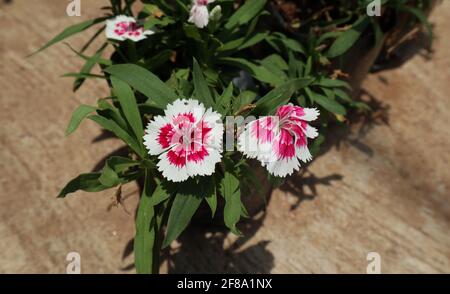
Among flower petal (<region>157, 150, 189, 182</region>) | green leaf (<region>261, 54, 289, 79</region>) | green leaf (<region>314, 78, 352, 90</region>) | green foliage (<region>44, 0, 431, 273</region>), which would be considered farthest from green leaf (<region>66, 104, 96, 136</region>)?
green leaf (<region>314, 78, 352, 90</region>)

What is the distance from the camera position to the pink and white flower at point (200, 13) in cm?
149

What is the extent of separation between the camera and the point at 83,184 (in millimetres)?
1397

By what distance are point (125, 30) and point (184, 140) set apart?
607mm

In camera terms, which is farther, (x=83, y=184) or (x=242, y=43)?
(x=242, y=43)

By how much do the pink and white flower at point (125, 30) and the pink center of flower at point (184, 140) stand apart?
1.60 feet

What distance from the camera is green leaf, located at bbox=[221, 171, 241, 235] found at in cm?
133

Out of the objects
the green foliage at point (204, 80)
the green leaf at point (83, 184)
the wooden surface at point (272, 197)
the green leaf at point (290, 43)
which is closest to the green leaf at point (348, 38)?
the green foliage at point (204, 80)

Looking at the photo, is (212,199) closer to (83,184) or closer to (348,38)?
(83,184)

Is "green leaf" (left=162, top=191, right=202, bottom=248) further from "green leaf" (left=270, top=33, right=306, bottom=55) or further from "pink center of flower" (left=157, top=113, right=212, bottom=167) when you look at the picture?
"green leaf" (left=270, top=33, right=306, bottom=55)

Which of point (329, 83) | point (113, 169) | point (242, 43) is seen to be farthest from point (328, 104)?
point (113, 169)
